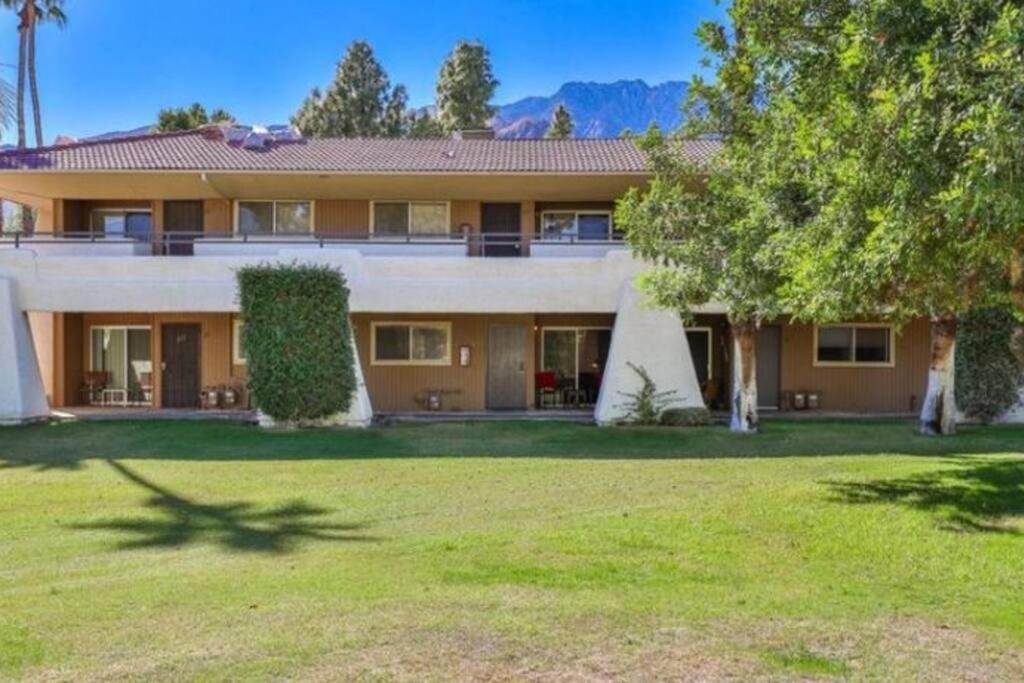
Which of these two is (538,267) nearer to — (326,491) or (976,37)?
(326,491)

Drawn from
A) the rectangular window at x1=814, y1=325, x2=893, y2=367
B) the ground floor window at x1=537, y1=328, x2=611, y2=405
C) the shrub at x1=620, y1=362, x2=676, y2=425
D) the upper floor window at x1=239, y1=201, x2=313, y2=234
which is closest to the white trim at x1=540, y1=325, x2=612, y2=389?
the ground floor window at x1=537, y1=328, x2=611, y2=405

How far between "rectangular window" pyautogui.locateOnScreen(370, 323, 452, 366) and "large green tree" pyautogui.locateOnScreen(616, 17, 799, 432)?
23.9 feet

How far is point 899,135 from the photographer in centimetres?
714

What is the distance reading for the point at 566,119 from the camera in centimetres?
5338

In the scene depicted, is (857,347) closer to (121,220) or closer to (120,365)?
(120,365)

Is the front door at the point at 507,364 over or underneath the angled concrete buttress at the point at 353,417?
over

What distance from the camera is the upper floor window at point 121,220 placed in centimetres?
2491

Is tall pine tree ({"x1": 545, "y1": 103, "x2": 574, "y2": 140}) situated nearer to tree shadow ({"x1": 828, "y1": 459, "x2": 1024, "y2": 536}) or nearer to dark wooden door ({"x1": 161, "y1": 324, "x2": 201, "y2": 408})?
dark wooden door ({"x1": 161, "y1": 324, "x2": 201, "y2": 408})

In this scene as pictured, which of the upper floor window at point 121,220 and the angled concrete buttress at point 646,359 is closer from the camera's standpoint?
the angled concrete buttress at point 646,359

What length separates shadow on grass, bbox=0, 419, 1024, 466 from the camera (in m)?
15.4

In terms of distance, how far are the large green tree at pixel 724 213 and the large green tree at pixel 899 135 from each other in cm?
114

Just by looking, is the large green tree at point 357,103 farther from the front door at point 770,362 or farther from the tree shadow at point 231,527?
the tree shadow at point 231,527

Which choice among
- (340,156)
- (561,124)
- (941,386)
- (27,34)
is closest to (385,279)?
(340,156)

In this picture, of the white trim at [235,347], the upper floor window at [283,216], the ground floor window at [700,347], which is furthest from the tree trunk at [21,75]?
the ground floor window at [700,347]
